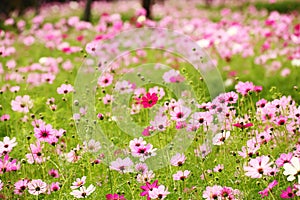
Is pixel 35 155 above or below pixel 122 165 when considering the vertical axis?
above

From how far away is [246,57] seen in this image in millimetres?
5863

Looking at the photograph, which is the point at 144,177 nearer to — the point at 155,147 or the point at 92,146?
the point at 92,146

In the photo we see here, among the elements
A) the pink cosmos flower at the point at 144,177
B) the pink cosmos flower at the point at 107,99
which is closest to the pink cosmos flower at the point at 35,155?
the pink cosmos flower at the point at 144,177

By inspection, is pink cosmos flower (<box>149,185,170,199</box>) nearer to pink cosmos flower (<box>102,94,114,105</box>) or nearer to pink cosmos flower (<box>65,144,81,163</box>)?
pink cosmos flower (<box>65,144,81,163</box>)

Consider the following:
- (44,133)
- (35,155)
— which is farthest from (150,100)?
(35,155)

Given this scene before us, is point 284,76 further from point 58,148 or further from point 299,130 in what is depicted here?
point 58,148

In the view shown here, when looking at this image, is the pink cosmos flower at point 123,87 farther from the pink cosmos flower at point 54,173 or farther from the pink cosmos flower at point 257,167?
the pink cosmos flower at point 257,167

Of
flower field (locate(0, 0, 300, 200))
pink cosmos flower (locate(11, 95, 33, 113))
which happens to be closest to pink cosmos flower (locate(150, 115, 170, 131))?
flower field (locate(0, 0, 300, 200))

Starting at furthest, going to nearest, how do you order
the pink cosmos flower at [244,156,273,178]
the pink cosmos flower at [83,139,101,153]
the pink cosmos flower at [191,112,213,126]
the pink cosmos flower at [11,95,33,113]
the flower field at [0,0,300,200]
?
the pink cosmos flower at [11,95,33,113] → the pink cosmos flower at [83,139,101,153] → the pink cosmos flower at [191,112,213,126] → the flower field at [0,0,300,200] → the pink cosmos flower at [244,156,273,178]

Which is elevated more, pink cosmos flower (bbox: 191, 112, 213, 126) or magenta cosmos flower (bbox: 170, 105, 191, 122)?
magenta cosmos flower (bbox: 170, 105, 191, 122)

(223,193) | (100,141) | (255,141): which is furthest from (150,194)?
(100,141)

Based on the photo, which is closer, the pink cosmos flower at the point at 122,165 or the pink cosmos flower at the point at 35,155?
the pink cosmos flower at the point at 122,165

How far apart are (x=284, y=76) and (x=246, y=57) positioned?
0.93 meters

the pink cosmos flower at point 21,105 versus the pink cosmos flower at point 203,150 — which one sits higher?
the pink cosmos flower at point 21,105
